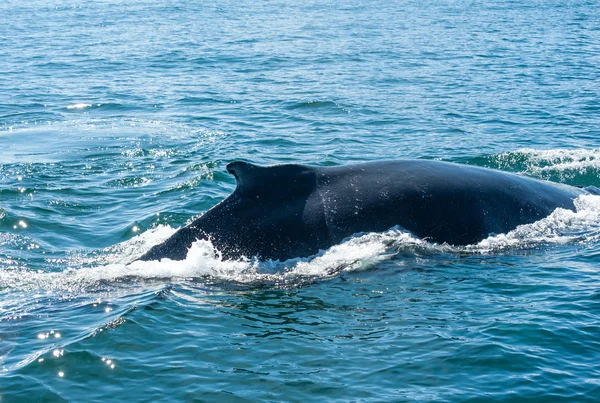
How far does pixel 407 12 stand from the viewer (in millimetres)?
53656

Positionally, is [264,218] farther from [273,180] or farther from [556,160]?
[556,160]

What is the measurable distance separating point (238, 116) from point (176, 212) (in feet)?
31.7

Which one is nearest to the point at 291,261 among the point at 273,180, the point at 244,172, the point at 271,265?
the point at 271,265

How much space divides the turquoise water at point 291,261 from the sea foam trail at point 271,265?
30mm

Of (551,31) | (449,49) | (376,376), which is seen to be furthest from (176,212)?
(551,31)

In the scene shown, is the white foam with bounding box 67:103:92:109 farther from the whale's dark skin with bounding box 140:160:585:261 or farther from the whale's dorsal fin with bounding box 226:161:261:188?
the whale's dorsal fin with bounding box 226:161:261:188

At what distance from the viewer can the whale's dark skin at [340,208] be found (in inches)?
417

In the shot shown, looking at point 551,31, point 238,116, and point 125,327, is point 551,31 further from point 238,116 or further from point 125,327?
point 125,327

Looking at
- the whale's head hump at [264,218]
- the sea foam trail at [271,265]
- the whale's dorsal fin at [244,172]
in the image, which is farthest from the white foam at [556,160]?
the whale's dorsal fin at [244,172]

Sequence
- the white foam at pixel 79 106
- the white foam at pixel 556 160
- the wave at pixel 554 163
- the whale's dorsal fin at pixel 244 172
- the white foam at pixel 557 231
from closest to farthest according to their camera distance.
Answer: the whale's dorsal fin at pixel 244 172 < the white foam at pixel 557 231 < the wave at pixel 554 163 < the white foam at pixel 556 160 < the white foam at pixel 79 106

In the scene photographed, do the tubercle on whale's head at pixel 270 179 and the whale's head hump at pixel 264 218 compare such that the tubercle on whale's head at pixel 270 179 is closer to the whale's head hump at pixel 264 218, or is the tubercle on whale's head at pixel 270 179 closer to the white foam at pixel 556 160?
the whale's head hump at pixel 264 218

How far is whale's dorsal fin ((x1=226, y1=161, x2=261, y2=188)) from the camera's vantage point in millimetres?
10500

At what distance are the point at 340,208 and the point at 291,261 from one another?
0.97 meters

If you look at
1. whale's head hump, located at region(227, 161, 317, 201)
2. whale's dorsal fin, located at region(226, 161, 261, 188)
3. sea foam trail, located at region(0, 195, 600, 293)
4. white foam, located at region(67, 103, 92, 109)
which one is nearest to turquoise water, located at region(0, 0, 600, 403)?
sea foam trail, located at region(0, 195, 600, 293)
